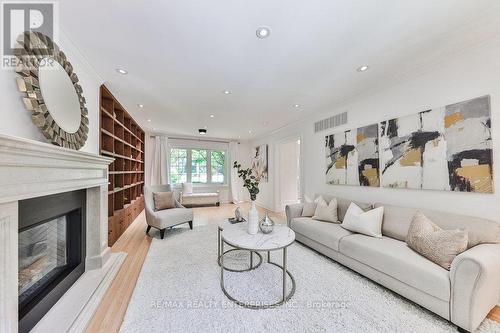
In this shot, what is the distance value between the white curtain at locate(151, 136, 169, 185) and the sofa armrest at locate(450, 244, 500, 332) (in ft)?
21.0

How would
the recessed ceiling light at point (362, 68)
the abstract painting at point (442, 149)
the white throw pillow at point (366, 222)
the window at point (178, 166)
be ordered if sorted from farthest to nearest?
the window at point (178, 166) < the white throw pillow at point (366, 222) < the recessed ceiling light at point (362, 68) < the abstract painting at point (442, 149)

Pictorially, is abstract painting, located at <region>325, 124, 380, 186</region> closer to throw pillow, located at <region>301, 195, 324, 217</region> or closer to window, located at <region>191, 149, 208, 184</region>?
throw pillow, located at <region>301, 195, 324, 217</region>

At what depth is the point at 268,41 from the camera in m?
1.75

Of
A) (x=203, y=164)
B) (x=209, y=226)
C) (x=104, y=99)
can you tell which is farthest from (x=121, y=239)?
(x=203, y=164)

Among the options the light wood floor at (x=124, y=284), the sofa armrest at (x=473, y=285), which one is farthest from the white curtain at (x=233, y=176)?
the sofa armrest at (x=473, y=285)

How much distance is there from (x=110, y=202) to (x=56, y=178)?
1785 millimetres

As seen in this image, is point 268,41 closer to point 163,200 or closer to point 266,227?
point 266,227

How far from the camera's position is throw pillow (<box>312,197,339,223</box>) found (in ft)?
9.59

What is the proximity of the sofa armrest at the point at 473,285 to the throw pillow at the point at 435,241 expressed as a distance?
0.37 feet

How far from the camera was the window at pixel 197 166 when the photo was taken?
21.6 feet

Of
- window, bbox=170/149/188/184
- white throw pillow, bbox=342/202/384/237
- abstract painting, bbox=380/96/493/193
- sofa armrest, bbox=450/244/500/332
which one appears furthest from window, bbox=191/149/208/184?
sofa armrest, bbox=450/244/500/332

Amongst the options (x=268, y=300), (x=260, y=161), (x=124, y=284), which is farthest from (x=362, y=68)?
(x=260, y=161)

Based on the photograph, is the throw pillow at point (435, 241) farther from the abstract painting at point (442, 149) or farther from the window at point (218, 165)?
the window at point (218, 165)

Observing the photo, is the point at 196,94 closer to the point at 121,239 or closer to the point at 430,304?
the point at 121,239
